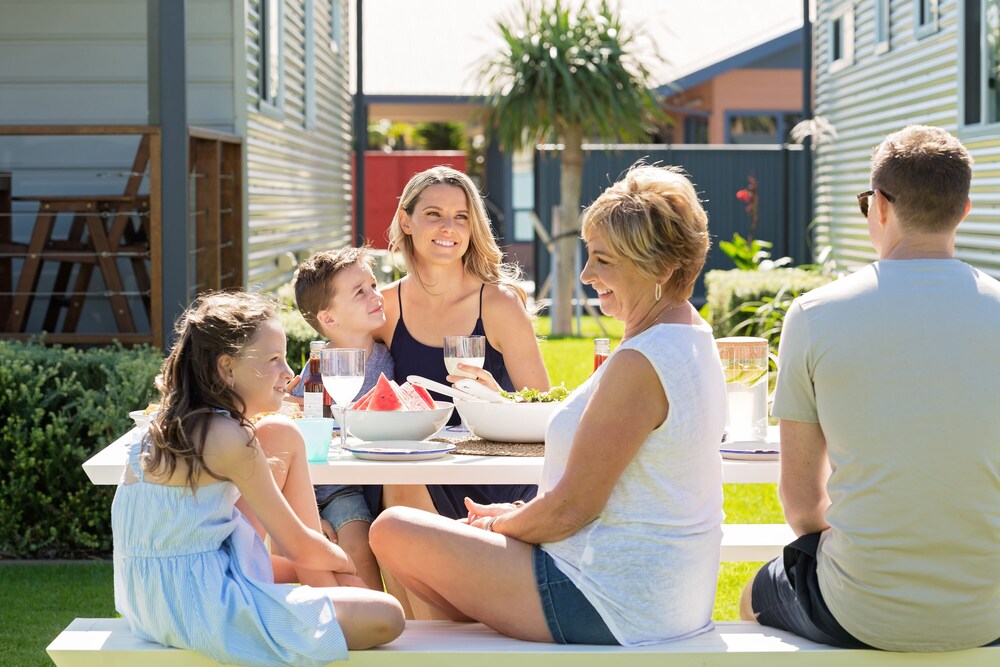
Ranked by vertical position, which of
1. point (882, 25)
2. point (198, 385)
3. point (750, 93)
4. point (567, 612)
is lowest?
point (567, 612)

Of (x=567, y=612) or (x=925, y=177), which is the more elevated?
(x=925, y=177)

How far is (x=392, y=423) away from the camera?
341cm

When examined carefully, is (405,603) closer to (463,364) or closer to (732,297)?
(463,364)

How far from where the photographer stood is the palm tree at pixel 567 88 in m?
15.5

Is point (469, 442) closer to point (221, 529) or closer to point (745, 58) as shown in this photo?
point (221, 529)

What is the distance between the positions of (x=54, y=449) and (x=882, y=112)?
1055cm

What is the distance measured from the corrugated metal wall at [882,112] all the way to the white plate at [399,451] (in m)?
7.47

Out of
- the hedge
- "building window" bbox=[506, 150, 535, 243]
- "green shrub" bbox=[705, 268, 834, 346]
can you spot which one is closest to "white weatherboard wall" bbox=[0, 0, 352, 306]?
the hedge

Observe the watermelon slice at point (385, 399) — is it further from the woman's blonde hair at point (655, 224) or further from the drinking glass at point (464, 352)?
the woman's blonde hair at point (655, 224)

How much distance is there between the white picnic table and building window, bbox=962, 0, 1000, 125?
7653 mm

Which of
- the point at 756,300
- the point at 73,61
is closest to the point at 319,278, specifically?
the point at 73,61

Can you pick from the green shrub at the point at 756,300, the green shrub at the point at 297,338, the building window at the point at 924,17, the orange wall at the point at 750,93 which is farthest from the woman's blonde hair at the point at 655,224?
the orange wall at the point at 750,93

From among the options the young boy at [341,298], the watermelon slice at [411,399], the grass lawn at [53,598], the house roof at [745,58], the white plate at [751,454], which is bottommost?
the grass lawn at [53,598]

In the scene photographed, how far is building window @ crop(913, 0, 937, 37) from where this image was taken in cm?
1176
